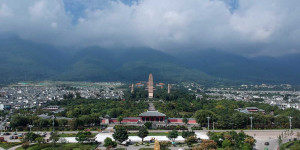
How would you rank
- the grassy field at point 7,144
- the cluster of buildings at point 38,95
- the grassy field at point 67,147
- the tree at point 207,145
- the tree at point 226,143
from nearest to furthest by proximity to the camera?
the tree at point 207,145, the tree at point 226,143, the grassy field at point 67,147, the grassy field at point 7,144, the cluster of buildings at point 38,95

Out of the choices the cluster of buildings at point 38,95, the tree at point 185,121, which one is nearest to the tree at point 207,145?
the tree at point 185,121

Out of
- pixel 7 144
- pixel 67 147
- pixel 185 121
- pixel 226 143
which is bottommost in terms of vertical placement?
pixel 7 144

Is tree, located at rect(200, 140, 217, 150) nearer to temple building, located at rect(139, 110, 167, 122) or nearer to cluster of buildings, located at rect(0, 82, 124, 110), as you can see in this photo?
temple building, located at rect(139, 110, 167, 122)

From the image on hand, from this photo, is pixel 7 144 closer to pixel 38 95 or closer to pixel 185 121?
pixel 185 121

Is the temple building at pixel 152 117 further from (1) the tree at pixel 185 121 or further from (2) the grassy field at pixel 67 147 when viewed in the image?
(2) the grassy field at pixel 67 147

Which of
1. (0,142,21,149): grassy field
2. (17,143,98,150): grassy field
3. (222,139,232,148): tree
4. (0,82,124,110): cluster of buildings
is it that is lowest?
(0,142,21,149): grassy field

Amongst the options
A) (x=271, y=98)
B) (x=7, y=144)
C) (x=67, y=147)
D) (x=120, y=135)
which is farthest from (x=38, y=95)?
(x=271, y=98)

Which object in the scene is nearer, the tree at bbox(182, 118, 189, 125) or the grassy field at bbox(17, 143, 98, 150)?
the grassy field at bbox(17, 143, 98, 150)

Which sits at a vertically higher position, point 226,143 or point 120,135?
point 120,135

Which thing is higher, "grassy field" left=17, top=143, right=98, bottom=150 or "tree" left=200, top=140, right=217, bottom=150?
"tree" left=200, top=140, right=217, bottom=150

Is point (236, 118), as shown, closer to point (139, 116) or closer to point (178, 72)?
point (139, 116)

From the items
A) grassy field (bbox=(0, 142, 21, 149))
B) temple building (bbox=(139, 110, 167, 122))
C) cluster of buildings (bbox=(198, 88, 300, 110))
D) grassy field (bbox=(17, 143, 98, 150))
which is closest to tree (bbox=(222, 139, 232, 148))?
grassy field (bbox=(17, 143, 98, 150))

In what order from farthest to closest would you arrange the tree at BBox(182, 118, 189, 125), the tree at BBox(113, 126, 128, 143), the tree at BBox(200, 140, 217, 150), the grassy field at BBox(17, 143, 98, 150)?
the tree at BBox(182, 118, 189, 125) < the tree at BBox(113, 126, 128, 143) < the grassy field at BBox(17, 143, 98, 150) < the tree at BBox(200, 140, 217, 150)
